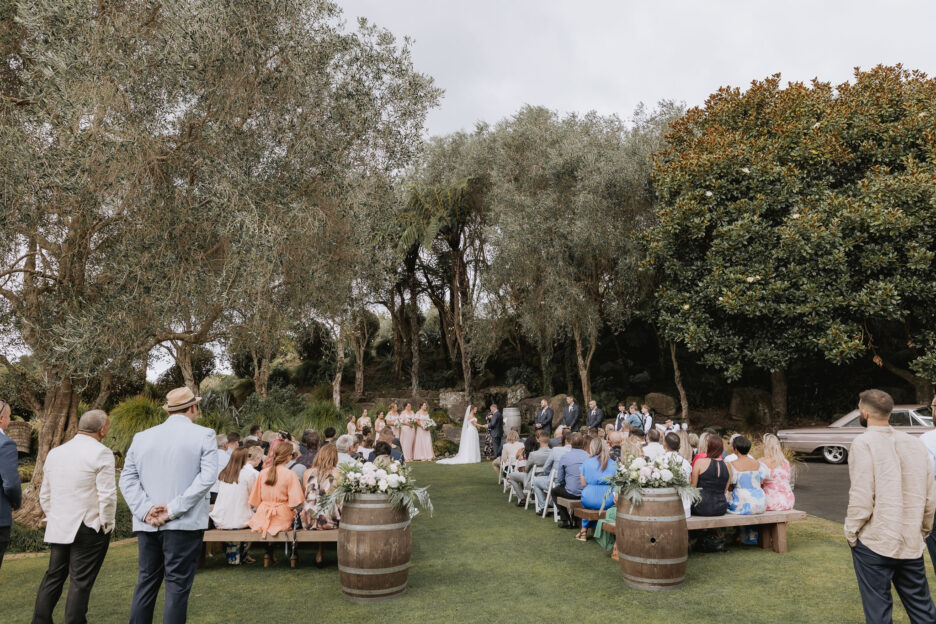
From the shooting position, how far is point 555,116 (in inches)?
915

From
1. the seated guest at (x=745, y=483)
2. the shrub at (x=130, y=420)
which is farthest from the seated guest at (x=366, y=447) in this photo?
the shrub at (x=130, y=420)

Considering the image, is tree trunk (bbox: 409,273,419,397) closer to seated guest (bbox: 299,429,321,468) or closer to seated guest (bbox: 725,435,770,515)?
seated guest (bbox: 299,429,321,468)

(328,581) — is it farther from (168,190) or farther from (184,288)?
(168,190)

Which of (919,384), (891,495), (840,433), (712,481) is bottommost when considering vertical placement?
(840,433)

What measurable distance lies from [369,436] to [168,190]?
5649 mm

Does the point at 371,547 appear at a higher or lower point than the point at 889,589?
lower

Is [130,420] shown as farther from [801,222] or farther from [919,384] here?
[919,384]

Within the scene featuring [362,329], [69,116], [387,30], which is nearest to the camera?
[69,116]

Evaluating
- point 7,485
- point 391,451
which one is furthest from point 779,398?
point 7,485

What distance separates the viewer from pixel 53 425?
29.3 ft

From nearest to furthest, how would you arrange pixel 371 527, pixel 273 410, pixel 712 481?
pixel 371 527 → pixel 712 481 → pixel 273 410

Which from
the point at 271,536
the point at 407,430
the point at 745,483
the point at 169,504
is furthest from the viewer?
the point at 407,430

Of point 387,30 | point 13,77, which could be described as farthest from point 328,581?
point 13,77

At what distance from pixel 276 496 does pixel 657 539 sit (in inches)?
162
